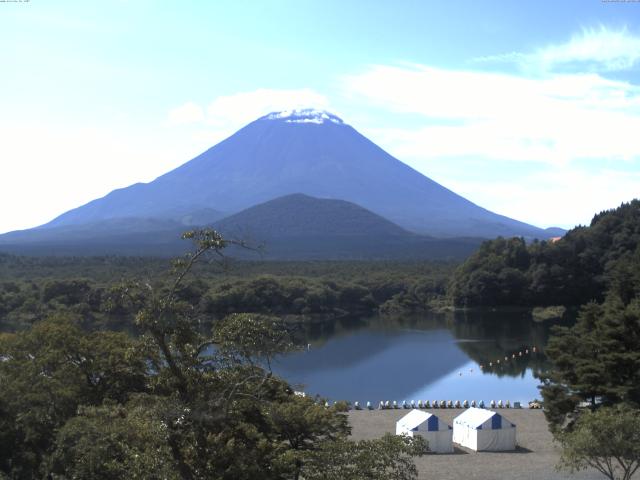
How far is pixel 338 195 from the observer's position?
13688 centimetres

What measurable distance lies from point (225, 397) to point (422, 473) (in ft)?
26.6

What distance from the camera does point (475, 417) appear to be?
51.0 ft

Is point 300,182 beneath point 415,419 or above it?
above

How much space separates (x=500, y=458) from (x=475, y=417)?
3.96ft

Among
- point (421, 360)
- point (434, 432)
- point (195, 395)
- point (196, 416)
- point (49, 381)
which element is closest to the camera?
point (196, 416)

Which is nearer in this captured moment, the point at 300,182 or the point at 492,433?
the point at 492,433

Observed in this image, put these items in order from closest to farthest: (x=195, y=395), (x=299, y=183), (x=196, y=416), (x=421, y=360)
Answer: (x=196, y=416), (x=195, y=395), (x=421, y=360), (x=299, y=183)

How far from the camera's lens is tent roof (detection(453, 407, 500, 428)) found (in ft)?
50.0

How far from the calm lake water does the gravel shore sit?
2942 mm

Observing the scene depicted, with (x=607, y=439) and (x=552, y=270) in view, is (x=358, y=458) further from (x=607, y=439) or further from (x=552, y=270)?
(x=552, y=270)

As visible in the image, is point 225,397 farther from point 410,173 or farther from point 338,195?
point 410,173

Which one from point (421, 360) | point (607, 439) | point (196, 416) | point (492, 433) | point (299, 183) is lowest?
point (421, 360)

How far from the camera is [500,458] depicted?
47.5 feet

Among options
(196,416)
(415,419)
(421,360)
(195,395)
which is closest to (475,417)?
(415,419)
